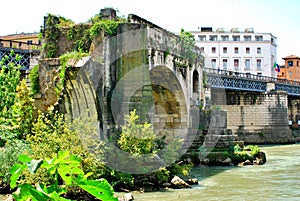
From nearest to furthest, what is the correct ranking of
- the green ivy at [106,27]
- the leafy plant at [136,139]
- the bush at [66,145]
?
the bush at [66,145]
the leafy plant at [136,139]
the green ivy at [106,27]

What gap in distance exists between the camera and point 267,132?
132 feet

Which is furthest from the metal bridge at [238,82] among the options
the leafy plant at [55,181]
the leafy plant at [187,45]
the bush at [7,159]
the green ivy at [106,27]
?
the leafy plant at [55,181]

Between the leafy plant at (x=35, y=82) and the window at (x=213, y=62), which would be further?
the window at (x=213, y=62)

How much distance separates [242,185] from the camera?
50.4ft

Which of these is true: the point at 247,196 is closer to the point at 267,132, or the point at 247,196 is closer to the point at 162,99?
the point at 162,99

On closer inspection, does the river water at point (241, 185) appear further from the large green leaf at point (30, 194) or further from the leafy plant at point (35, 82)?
the large green leaf at point (30, 194)

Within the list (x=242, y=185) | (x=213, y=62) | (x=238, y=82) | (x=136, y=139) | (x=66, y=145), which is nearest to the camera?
(x=66, y=145)

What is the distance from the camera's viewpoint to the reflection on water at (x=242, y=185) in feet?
42.8

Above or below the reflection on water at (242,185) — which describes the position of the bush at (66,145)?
above

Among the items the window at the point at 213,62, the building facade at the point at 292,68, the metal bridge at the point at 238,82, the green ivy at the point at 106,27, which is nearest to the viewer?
the green ivy at the point at 106,27

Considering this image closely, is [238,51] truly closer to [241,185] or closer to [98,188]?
[241,185]

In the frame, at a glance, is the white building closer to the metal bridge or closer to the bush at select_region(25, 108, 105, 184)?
the metal bridge

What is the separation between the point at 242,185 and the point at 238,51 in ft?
156

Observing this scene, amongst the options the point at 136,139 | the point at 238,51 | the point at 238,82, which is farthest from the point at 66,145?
the point at 238,51
